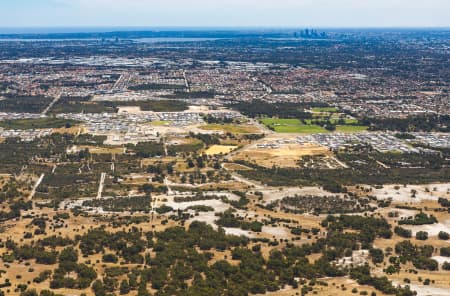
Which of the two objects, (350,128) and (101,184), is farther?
(350,128)

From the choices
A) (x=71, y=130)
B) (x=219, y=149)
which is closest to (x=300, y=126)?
(x=219, y=149)

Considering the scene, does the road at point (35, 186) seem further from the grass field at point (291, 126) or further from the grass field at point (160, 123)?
the grass field at point (291, 126)

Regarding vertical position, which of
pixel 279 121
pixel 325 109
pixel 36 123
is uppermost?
pixel 325 109

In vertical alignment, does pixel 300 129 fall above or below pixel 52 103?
below

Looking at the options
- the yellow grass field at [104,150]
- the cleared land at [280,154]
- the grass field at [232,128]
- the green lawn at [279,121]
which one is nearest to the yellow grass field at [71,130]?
the yellow grass field at [104,150]

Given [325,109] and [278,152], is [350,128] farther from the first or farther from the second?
[278,152]

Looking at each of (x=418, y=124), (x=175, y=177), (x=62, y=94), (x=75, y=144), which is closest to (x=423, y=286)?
(x=175, y=177)

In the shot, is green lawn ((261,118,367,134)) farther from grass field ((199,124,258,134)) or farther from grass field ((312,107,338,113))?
grass field ((312,107,338,113))

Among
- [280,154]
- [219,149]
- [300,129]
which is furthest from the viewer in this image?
[300,129]
